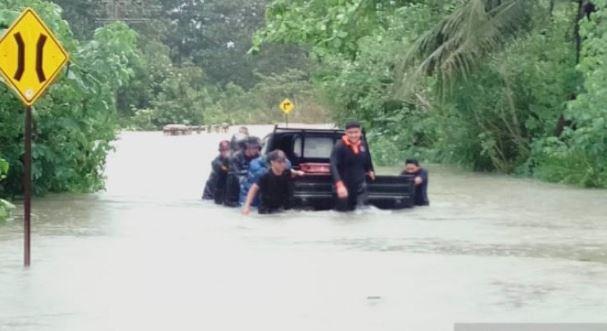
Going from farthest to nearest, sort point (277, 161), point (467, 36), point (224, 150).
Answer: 1. point (467, 36)
2. point (224, 150)
3. point (277, 161)

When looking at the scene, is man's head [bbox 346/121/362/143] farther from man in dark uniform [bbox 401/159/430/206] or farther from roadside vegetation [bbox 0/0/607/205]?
Answer: roadside vegetation [bbox 0/0/607/205]

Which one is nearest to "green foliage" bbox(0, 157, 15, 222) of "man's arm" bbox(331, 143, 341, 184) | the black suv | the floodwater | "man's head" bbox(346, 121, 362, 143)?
the floodwater

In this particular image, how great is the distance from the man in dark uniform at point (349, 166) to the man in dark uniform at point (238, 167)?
2.36 meters

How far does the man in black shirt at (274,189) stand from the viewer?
2130cm

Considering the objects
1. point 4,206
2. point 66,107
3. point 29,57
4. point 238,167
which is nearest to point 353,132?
point 238,167

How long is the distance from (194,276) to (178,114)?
285 feet

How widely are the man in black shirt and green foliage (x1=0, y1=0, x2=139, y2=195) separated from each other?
4359mm

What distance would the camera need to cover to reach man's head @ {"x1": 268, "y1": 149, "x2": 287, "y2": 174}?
20875mm

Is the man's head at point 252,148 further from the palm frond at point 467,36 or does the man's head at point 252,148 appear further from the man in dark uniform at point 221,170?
the palm frond at point 467,36

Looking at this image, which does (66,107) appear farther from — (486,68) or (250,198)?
(486,68)

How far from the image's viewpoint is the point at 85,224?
2014 centimetres

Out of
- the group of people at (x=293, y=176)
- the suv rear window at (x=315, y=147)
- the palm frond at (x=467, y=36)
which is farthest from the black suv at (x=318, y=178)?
the palm frond at (x=467, y=36)

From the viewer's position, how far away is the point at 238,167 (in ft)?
77.8

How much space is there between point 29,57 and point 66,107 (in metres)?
10.9
